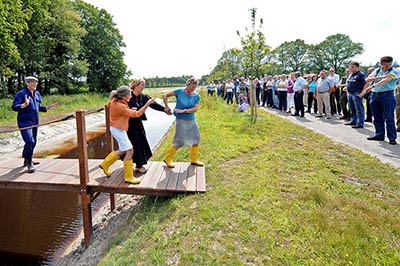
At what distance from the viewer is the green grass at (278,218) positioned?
2623mm

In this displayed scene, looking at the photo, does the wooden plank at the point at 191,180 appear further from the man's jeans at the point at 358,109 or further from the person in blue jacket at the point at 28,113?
the man's jeans at the point at 358,109

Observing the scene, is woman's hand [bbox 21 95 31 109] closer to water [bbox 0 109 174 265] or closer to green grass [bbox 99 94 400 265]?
water [bbox 0 109 174 265]

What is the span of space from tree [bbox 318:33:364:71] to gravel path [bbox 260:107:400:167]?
61.3 m

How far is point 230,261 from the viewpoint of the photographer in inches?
102

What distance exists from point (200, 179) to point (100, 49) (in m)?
38.9

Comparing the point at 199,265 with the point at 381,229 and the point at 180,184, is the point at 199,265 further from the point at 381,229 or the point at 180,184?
the point at 381,229

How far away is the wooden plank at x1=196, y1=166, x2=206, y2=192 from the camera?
4090mm

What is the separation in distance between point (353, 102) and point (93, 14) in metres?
41.9

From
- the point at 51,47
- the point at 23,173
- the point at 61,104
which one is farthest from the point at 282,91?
the point at 51,47

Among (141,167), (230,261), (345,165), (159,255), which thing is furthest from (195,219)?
Answer: (345,165)

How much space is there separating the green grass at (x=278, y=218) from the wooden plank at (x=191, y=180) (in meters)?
0.19

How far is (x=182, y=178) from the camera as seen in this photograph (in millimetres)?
4484

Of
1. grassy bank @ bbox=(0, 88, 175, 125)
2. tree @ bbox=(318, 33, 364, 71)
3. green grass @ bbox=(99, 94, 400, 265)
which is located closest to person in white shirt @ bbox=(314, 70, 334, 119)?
green grass @ bbox=(99, 94, 400, 265)

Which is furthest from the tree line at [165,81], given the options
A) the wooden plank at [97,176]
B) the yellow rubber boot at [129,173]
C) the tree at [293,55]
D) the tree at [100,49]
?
the yellow rubber boot at [129,173]
